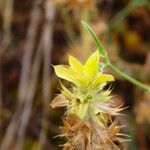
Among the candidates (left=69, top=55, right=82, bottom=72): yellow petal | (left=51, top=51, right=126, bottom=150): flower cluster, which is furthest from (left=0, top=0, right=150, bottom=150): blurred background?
(left=69, top=55, right=82, bottom=72): yellow petal

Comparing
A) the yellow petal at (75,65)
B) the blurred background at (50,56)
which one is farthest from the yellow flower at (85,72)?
the blurred background at (50,56)

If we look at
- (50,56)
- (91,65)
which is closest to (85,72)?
(91,65)

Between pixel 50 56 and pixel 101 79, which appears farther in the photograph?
pixel 50 56

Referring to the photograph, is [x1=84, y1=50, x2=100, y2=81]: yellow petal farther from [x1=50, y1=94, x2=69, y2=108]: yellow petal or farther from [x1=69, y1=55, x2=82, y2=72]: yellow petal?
[x1=50, y1=94, x2=69, y2=108]: yellow petal

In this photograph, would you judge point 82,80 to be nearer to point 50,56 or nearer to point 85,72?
point 85,72

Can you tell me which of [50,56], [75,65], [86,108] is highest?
[75,65]

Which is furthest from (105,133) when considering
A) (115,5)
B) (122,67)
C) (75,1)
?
(115,5)
